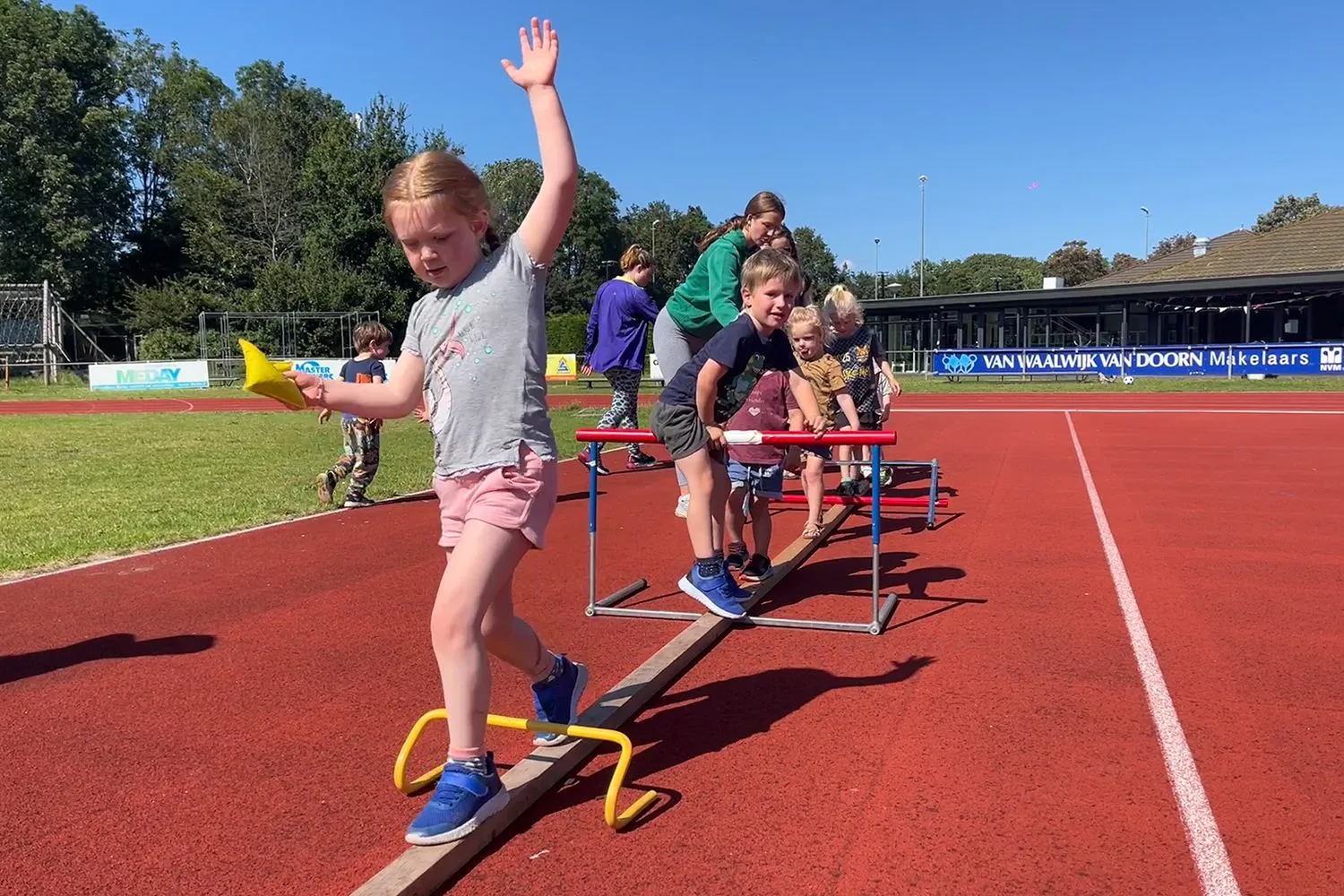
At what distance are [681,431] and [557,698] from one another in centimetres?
187

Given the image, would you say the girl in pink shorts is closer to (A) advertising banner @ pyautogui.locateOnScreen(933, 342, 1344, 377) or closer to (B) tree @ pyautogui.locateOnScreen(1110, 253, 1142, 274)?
(A) advertising banner @ pyautogui.locateOnScreen(933, 342, 1344, 377)

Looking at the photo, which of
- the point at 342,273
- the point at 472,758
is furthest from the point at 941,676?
the point at 342,273

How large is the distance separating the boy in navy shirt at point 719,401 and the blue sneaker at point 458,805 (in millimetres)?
2158

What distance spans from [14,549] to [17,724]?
4.06 metres

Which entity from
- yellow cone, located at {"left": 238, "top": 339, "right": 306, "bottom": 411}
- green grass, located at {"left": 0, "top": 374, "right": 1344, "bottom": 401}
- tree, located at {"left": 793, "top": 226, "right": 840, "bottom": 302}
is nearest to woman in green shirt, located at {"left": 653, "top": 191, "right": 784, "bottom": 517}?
yellow cone, located at {"left": 238, "top": 339, "right": 306, "bottom": 411}

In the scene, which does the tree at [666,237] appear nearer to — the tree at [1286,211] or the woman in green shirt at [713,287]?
the tree at [1286,211]

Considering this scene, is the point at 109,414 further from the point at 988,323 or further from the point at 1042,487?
the point at 988,323

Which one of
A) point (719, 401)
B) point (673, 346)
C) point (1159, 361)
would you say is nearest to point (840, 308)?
point (673, 346)

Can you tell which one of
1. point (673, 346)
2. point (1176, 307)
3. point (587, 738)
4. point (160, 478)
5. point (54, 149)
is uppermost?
point (54, 149)

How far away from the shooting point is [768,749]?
372 centimetres

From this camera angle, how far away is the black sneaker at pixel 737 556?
632 cm

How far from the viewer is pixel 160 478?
11.6 m

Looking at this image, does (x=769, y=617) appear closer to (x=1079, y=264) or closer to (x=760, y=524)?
(x=760, y=524)

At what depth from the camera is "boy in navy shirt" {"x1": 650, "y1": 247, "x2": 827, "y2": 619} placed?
4930 millimetres
